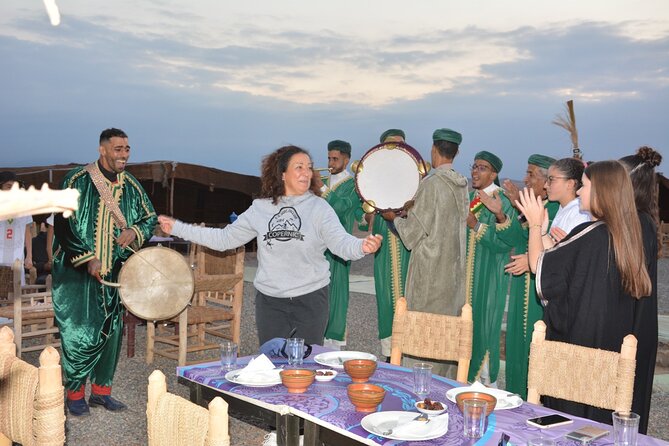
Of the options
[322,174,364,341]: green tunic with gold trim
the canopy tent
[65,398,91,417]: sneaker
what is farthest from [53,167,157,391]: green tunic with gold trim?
→ the canopy tent

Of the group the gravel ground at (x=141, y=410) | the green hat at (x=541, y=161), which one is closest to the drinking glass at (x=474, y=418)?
the gravel ground at (x=141, y=410)

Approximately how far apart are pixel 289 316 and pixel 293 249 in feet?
1.19

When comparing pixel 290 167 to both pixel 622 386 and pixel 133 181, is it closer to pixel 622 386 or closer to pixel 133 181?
pixel 133 181

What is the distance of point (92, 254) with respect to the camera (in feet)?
15.2

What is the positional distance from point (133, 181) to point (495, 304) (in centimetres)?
279

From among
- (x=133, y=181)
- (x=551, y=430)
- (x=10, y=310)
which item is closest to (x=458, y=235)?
(x=133, y=181)

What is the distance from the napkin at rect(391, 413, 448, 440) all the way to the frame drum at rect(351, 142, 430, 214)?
71.2 inches

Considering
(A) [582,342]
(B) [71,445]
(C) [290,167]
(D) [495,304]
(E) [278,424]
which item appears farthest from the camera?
(D) [495,304]

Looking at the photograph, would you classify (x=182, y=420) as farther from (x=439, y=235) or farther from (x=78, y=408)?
(x=78, y=408)

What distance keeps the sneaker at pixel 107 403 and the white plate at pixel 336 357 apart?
2408mm

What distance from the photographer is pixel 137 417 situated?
4941 millimetres

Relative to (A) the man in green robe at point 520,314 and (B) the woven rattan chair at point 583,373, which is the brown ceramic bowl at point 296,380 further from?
(A) the man in green robe at point 520,314

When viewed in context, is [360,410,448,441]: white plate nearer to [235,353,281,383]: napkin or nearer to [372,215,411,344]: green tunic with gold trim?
[235,353,281,383]: napkin

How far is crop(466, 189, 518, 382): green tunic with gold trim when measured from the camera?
17.7 feet
